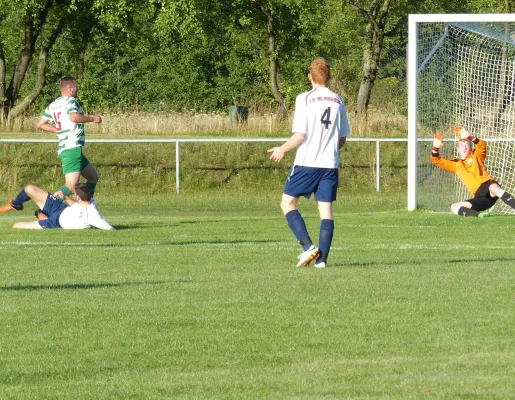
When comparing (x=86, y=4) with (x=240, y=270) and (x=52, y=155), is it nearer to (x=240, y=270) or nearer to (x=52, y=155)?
(x=52, y=155)

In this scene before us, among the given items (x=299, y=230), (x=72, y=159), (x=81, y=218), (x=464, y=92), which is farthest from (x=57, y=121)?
(x=464, y=92)

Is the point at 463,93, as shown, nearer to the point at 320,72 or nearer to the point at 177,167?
the point at 177,167

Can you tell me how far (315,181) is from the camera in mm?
11047

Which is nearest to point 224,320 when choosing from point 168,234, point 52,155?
point 168,234

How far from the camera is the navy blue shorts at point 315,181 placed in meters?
11.0

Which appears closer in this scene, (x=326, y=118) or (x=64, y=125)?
(x=326, y=118)

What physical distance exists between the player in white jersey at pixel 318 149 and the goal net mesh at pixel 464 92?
1043 cm

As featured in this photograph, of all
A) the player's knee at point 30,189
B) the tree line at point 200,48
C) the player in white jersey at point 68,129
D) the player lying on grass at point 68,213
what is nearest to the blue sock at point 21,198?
the player lying on grass at point 68,213

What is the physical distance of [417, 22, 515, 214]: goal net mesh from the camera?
21.7 metres

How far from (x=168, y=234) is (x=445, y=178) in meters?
7.58

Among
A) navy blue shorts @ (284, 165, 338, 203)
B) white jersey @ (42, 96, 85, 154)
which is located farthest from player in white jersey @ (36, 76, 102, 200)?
navy blue shorts @ (284, 165, 338, 203)

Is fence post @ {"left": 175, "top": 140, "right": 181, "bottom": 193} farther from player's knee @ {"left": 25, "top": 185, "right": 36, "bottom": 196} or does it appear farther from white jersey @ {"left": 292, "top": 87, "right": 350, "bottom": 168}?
white jersey @ {"left": 292, "top": 87, "right": 350, "bottom": 168}

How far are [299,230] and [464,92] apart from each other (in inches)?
458

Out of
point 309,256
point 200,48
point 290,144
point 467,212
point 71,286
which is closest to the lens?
point 71,286
